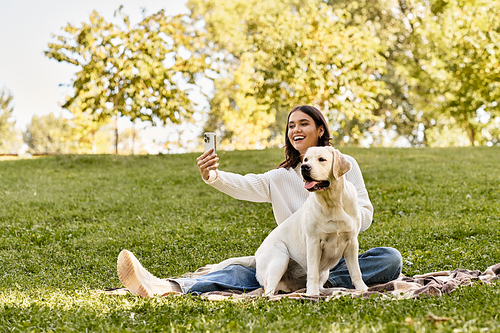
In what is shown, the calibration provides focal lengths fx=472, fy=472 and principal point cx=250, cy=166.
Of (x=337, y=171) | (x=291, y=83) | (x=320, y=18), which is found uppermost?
(x=320, y=18)

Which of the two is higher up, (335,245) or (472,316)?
(335,245)

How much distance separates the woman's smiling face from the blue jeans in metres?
1.37

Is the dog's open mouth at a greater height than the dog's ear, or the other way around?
the dog's ear

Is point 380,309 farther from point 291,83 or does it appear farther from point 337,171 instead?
point 291,83

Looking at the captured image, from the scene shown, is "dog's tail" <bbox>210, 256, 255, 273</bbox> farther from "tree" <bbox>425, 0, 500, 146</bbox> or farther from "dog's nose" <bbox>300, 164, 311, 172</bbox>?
"tree" <bbox>425, 0, 500, 146</bbox>

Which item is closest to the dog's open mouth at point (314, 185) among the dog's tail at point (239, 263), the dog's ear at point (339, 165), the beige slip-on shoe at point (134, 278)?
the dog's ear at point (339, 165)

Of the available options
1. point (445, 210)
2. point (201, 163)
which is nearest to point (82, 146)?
point (445, 210)

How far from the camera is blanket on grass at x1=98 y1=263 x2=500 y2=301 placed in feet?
14.3

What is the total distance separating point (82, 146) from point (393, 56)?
3043 cm

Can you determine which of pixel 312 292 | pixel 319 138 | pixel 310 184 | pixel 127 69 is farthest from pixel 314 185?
pixel 127 69

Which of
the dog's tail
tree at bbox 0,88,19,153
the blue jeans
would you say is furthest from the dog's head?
tree at bbox 0,88,19,153

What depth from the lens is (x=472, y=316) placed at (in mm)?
3357

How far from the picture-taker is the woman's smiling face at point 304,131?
17.4ft

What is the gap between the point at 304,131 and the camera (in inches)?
209
